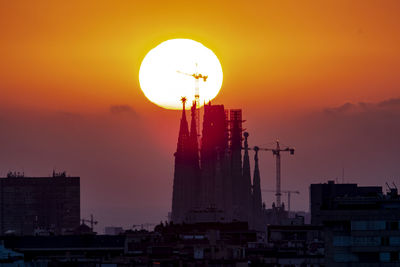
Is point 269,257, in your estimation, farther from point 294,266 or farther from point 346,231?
point 346,231

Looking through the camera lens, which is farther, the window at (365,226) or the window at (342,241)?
the window at (342,241)

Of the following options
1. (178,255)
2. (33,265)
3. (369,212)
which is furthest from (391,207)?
(178,255)

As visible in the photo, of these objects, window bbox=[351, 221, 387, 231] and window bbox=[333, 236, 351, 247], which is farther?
window bbox=[333, 236, 351, 247]

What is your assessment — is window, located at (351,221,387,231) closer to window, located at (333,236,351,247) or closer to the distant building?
the distant building

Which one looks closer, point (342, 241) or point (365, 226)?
point (365, 226)

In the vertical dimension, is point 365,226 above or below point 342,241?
above

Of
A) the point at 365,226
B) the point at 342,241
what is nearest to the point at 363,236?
the point at 365,226

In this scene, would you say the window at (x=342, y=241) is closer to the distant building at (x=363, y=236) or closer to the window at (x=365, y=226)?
the distant building at (x=363, y=236)

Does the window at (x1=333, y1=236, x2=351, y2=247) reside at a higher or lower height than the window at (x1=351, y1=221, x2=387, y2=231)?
lower

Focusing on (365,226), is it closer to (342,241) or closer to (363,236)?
(363,236)

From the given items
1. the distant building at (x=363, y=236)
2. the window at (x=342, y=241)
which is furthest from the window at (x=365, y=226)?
the window at (x=342, y=241)

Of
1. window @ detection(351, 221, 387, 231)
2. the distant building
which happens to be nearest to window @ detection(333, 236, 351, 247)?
the distant building

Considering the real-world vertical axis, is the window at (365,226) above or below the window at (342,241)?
above

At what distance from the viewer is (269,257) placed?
200 metres
